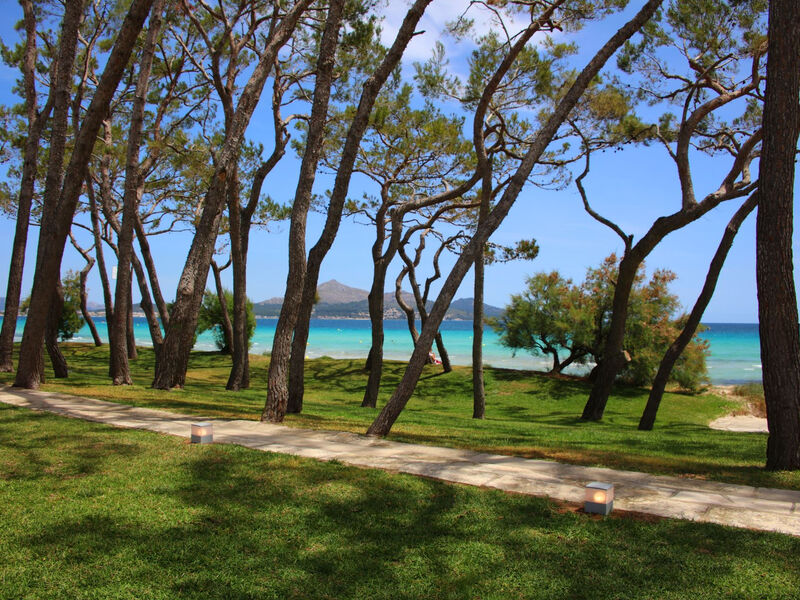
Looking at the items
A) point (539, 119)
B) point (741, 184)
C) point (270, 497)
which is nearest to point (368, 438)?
point (270, 497)

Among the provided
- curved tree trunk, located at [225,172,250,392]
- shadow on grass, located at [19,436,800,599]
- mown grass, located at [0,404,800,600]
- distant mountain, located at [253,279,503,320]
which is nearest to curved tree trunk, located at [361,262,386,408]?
curved tree trunk, located at [225,172,250,392]

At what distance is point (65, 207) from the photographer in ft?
27.8

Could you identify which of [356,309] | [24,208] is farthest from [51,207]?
[356,309]

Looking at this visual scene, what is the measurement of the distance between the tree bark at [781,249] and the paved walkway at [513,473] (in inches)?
38.0

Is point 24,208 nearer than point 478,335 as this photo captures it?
Yes

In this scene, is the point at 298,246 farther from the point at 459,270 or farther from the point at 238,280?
the point at 238,280

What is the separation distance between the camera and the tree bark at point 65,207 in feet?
26.6

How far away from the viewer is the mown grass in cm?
270

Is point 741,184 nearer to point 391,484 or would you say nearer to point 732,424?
point 732,424

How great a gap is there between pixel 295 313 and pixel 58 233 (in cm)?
410

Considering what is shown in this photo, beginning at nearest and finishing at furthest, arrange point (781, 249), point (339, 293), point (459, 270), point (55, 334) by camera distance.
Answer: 1. point (781, 249)
2. point (459, 270)
3. point (55, 334)
4. point (339, 293)

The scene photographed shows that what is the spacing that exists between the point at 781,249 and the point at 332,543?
455cm

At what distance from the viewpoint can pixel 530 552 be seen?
10.2 feet

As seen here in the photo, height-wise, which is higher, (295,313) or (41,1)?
(41,1)
